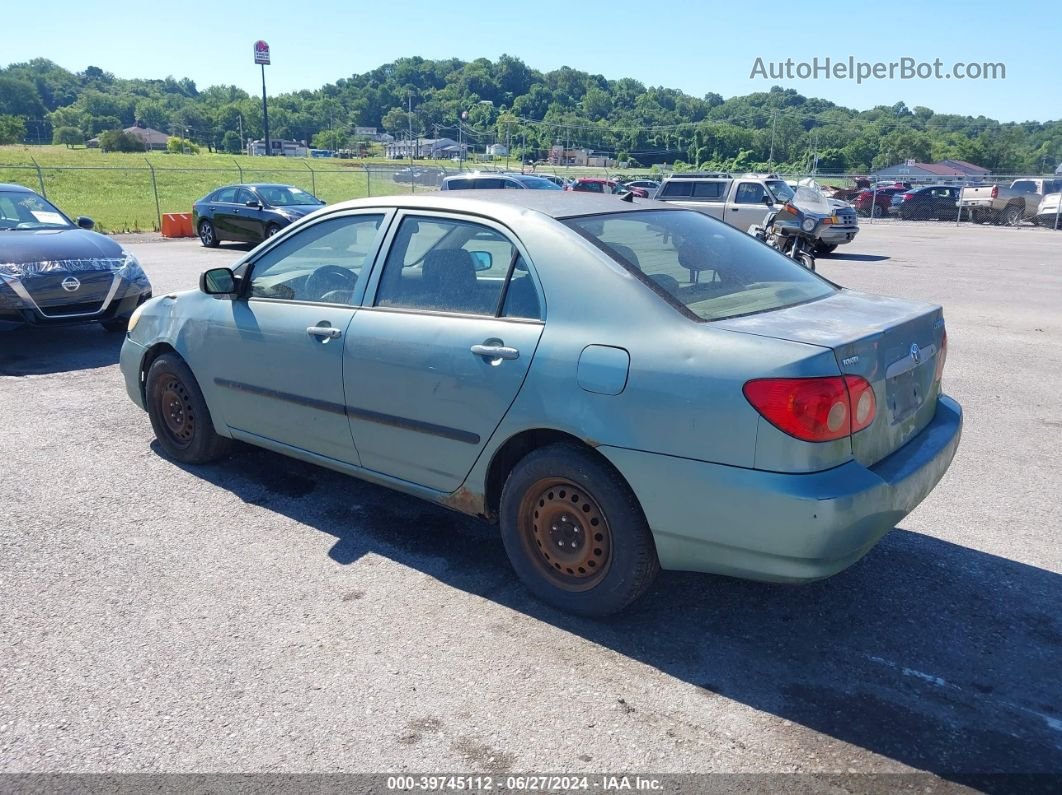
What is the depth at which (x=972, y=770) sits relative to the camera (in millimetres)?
2504

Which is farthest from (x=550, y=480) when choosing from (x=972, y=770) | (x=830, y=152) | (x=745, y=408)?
(x=830, y=152)

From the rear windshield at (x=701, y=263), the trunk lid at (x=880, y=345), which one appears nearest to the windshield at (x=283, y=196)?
the rear windshield at (x=701, y=263)

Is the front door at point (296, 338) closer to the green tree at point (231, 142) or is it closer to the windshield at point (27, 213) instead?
the windshield at point (27, 213)

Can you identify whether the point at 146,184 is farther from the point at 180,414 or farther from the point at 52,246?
the point at 180,414

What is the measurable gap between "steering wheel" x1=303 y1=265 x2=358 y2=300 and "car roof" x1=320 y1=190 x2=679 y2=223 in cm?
32

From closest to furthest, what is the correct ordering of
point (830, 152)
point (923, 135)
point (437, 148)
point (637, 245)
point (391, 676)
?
1. point (391, 676)
2. point (637, 245)
3. point (830, 152)
4. point (923, 135)
5. point (437, 148)

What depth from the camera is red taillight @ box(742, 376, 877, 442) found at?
2.73m

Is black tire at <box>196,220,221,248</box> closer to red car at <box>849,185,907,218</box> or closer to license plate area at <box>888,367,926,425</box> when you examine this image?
license plate area at <box>888,367,926,425</box>

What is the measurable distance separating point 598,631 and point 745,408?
113 centimetres

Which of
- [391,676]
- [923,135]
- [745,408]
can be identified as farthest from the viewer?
Result: [923,135]

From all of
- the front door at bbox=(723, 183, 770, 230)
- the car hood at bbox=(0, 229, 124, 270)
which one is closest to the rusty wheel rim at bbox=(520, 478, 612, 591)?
the car hood at bbox=(0, 229, 124, 270)

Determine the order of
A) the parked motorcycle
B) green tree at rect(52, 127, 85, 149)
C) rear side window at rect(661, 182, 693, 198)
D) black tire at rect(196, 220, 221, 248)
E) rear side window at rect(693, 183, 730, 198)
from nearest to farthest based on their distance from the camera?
the parked motorcycle → black tire at rect(196, 220, 221, 248) → rear side window at rect(693, 183, 730, 198) → rear side window at rect(661, 182, 693, 198) → green tree at rect(52, 127, 85, 149)

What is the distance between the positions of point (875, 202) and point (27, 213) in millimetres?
35571

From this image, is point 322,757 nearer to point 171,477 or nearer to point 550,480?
point 550,480
